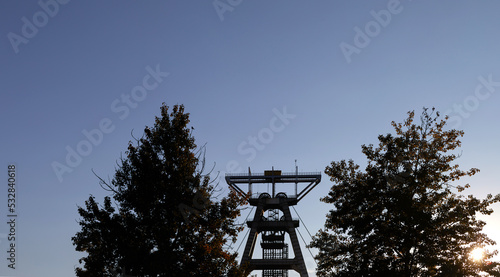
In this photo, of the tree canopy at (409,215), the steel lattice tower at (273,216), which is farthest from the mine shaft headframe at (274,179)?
the tree canopy at (409,215)

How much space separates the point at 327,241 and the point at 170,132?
34.1 feet

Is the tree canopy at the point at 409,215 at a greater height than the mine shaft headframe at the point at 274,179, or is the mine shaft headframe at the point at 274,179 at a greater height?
the mine shaft headframe at the point at 274,179

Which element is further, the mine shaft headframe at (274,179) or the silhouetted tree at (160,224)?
the mine shaft headframe at (274,179)

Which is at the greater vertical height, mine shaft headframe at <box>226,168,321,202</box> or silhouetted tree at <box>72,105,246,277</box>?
mine shaft headframe at <box>226,168,321,202</box>

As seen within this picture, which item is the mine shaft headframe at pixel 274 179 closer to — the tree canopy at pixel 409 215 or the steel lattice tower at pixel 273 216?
the steel lattice tower at pixel 273 216

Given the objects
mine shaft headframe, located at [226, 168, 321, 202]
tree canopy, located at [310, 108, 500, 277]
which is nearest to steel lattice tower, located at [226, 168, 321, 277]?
mine shaft headframe, located at [226, 168, 321, 202]

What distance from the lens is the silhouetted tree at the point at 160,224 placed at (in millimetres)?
20203

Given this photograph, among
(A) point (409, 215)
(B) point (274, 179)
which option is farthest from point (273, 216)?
(A) point (409, 215)

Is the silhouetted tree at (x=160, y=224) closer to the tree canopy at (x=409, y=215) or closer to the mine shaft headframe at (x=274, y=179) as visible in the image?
the tree canopy at (x=409, y=215)

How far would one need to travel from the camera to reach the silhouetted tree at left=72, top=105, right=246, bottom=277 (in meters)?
20.2

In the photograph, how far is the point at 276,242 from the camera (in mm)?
76375

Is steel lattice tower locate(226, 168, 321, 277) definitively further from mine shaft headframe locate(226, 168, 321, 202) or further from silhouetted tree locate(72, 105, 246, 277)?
silhouetted tree locate(72, 105, 246, 277)

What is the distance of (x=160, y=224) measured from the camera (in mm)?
20297

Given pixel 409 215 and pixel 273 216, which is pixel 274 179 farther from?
pixel 409 215
